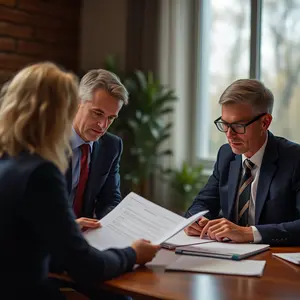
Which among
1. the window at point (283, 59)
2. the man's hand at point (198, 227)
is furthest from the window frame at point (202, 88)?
the man's hand at point (198, 227)

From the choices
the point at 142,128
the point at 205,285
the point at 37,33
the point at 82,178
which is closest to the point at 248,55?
the point at 142,128

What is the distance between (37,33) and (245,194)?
3.05 metres

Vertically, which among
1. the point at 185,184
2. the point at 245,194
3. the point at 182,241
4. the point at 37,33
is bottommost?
the point at 185,184

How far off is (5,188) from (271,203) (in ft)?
3.92

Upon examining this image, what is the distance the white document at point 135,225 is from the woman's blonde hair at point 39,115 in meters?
0.46

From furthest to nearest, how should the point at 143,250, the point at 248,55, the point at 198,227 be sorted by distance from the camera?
the point at 248,55 < the point at 198,227 < the point at 143,250

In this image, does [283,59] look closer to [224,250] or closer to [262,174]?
[262,174]

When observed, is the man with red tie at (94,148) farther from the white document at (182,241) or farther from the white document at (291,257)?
the white document at (291,257)

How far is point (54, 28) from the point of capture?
501cm

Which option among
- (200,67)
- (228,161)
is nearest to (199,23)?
(200,67)

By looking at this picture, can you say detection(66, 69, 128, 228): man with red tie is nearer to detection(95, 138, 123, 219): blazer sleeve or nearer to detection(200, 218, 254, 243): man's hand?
detection(95, 138, 123, 219): blazer sleeve

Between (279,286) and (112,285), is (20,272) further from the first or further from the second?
(279,286)

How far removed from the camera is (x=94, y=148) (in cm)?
249

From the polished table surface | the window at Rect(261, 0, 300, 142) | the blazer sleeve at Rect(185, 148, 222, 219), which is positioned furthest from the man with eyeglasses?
the window at Rect(261, 0, 300, 142)
